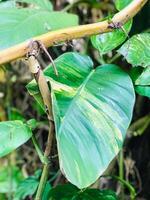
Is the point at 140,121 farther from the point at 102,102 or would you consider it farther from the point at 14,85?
the point at 102,102

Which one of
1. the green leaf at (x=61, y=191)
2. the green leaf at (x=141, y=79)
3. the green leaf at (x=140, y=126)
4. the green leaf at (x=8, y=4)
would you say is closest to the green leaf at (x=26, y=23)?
the green leaf at (x=8, y=4)

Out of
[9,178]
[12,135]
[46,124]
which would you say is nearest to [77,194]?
[12,135]

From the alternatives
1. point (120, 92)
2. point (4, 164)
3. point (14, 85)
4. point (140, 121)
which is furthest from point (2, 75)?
point (120, 92)

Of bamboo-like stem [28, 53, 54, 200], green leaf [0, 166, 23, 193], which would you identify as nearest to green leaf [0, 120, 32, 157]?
bamboo-like stem [28, 53, 54, 200]

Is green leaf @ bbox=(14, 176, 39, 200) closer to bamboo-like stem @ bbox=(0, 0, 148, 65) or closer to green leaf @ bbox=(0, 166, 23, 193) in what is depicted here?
green leaf @ bbox=(0, 166, 23, 193)

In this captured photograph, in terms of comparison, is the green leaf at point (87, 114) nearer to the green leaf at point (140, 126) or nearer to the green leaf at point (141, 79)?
the green leaf at point (141, 79)

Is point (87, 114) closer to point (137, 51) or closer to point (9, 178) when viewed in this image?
point (137, 51)
